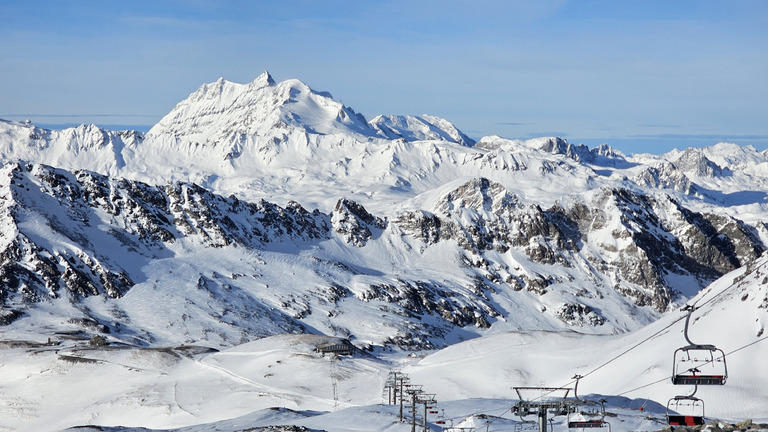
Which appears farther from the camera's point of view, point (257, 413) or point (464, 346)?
point (464, 346)

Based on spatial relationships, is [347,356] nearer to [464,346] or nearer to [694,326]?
[464,346]

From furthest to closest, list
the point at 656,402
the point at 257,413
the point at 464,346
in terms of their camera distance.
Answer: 1. the point at 464,346
2. the point at 656,402
3. the point at 257,413

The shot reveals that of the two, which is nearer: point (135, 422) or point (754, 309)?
point (135, 422)

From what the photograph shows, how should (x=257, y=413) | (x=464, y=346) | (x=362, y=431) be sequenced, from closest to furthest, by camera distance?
(x=362, y=431) < (x=257, y=413) < (x=464, y=346)

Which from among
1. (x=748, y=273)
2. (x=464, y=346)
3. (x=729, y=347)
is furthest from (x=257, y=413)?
(x=748, y=273)

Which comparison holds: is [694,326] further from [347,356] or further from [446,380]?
[347,356]

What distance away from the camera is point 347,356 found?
568 ft

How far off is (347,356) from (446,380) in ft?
93.4

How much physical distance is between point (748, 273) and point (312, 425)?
4429 inches

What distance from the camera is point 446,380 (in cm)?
15125

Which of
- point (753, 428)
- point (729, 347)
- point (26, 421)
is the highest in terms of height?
point (753, 428)

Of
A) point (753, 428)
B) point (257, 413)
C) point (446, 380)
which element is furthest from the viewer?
point (446, 380)

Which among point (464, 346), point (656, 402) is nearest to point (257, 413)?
point (656, 402)

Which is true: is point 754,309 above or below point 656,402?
above
